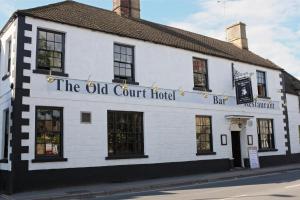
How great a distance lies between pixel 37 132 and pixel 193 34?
44.5ft

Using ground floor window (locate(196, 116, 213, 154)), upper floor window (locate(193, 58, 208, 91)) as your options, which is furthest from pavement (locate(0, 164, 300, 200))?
upper floor window (locate(193, 58, 208, 91))

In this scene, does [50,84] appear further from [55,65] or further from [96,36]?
[96,36]

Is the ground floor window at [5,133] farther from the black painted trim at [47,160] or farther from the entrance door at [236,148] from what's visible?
the entrance door at [236,148]

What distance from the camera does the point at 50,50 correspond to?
1588 cm

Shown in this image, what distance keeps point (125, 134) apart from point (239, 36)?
14733 mm

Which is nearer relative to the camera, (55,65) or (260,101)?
(55,65)

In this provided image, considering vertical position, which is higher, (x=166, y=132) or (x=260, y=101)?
(x=260, y=101)

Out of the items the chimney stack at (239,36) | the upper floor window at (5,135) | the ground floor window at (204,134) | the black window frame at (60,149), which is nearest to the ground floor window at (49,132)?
the black window frame at (60,149)

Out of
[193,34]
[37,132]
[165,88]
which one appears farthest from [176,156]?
[193,34]

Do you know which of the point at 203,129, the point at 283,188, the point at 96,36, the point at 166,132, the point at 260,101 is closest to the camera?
the point at 283,188

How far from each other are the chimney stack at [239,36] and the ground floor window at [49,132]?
16984mm

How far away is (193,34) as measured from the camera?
2491 cm

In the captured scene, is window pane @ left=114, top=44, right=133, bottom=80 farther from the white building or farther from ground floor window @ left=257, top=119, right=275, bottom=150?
ground floor window @ left=257, top=119, right=275, bottom=150

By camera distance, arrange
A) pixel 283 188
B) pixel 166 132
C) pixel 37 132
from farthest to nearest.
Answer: pixel 166 132 → pixel 37 132 → pixel 283 188
